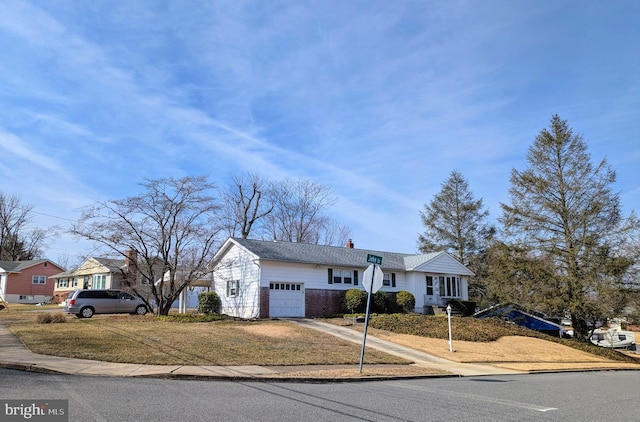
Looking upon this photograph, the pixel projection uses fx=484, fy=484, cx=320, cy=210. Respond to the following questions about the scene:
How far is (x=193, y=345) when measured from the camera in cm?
1619

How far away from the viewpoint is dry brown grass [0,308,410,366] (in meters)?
13.8

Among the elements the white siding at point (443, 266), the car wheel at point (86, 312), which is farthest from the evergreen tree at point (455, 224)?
the car wheel at point (86, 312)

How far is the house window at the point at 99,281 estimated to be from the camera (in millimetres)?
49369

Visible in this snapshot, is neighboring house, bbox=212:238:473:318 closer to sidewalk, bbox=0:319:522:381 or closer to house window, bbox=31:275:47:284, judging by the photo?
sidewalk, bbox=0:319:522:381

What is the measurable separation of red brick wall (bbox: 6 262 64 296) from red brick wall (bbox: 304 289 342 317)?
41545 mm

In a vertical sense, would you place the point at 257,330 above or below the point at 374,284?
below

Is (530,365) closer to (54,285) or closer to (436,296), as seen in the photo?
(436,296)

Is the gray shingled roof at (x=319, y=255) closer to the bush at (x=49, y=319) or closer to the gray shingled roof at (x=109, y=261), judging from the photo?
the gray shingled roof at (x=109, y=261)

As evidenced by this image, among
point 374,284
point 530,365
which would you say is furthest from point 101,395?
point 530,365

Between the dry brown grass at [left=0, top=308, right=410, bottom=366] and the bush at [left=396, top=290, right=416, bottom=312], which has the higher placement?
the bush at [left=396, top=290, right=416, bottom=312]

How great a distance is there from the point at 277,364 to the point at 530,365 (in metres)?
10.6

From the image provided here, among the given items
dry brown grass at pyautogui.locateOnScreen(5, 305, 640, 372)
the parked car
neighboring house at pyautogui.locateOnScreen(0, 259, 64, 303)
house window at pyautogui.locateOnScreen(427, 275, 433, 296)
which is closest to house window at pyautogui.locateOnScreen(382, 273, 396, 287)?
house window at pyautogui.locateOnScreen(427, 275, 433, 296)

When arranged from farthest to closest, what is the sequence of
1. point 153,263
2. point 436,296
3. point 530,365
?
point 436,296, point 153,263, point 530,365

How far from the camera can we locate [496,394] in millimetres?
10734
